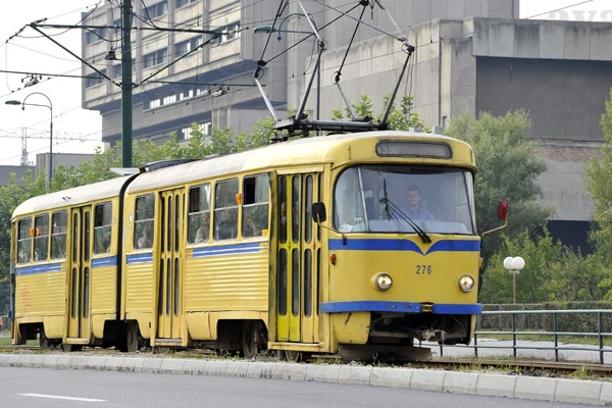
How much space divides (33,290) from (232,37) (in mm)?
84279

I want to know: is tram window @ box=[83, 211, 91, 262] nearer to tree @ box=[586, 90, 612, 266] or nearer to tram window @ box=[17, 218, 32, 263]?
tram window @ box=[17, 218, 32, 263]

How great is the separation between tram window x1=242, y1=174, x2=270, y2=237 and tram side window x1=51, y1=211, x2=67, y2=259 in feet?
29.6

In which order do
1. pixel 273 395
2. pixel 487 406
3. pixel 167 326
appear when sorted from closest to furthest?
pixel 487 406 → pixel 273 395 → pixel 167 326

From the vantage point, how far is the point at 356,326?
870 inches

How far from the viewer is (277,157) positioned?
23.8 m

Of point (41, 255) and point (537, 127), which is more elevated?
point (537, 127)

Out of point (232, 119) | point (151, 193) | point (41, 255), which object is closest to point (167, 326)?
point (151, 193)

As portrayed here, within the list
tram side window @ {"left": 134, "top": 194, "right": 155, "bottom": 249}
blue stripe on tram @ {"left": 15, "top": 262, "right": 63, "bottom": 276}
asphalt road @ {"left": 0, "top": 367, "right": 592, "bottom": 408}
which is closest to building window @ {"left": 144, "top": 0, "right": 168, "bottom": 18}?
blue stripe on tram @ {"left": 15, "top": 262, "right": 63, "bottom": 276}

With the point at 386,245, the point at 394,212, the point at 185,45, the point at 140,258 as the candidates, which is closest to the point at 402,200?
the point at 394,212

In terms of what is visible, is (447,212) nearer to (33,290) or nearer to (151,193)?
(151,193)

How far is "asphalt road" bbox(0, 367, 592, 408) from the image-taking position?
49.3 feet

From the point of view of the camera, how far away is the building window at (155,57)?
126 m

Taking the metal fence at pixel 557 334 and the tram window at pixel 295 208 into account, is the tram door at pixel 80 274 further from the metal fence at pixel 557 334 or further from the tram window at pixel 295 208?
the tram window at pixel 295 208

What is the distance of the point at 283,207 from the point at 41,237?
468 inches
